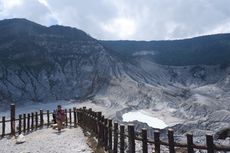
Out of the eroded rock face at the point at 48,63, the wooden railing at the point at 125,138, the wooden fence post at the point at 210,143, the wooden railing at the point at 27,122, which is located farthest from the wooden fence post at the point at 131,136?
the eroded rock face at the point at 48,63

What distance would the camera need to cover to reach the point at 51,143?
61.2ft

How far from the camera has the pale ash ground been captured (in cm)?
1677

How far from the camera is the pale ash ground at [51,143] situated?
660 inches

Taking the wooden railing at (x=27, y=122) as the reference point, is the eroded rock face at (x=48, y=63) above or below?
above

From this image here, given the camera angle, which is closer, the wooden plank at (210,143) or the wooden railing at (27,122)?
the wooden plank at (210,143)

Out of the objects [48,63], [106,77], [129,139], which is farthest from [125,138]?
[48,63]

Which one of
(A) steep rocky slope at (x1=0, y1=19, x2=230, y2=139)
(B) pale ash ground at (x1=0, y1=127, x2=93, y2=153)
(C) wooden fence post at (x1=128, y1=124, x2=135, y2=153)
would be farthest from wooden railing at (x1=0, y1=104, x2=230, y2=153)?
(A) steep rocky slope at (x1=0, y1=19, x2=230, y2=139)

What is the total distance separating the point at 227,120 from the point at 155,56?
5784cm

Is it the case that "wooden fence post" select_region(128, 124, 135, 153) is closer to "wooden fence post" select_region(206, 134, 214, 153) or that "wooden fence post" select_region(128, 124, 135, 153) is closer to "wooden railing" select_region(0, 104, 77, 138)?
"wooden fence post" select_region(206, 134, 214, 153)

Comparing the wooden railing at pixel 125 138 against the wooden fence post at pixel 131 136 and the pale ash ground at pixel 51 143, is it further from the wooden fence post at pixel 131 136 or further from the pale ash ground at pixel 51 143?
the pale ash ground at pixel 51 143

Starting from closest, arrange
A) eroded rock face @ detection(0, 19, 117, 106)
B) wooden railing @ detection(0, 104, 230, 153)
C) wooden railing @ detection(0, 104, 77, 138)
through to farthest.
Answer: wooden railing @ detection(0, 104, 230, 153)
wooden railing @ detection(0, 104, 77, 138)
eroded rock face @ detection(0, 19, 117, 106)

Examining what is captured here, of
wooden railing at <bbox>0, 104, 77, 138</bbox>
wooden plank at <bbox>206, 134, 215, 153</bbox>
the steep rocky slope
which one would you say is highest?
the steep rocky slope

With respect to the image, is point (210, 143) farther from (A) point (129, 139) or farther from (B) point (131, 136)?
(A) point (129, 139)

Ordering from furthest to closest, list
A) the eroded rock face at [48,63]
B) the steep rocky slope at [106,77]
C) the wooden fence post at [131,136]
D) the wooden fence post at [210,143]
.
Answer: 1. the eroded rock face at [48,63]
2. the steep rocky slope at [106,77]
3. the wooden fence post at [131,136]
4. the wooden fence post at [210,143]
